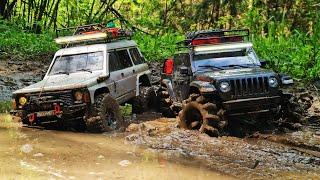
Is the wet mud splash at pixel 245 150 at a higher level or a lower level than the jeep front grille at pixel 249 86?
lower

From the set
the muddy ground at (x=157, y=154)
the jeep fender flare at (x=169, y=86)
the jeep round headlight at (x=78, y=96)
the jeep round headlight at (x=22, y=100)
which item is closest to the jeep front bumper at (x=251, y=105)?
the muddy ground at (x=157, y=154)

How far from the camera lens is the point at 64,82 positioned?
9.89 meters

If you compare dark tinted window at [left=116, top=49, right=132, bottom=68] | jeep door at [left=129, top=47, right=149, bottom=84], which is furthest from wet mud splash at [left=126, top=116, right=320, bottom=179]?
jeep door at [left=129, top=47, right=149, bottom=84]

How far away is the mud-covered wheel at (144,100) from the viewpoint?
1197cm

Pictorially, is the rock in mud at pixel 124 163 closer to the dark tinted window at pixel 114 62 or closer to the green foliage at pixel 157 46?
the dark tinted window at pixel 114 62

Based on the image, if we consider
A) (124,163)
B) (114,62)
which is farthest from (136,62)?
(124,163)

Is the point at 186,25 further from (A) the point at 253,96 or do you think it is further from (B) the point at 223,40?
(A) the point at 253,96

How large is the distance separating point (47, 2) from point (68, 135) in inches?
561

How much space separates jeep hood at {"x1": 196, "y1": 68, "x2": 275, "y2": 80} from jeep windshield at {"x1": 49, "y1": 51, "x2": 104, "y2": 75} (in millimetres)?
2370

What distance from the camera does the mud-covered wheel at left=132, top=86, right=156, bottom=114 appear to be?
39.3 feet

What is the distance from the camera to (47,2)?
882 inches

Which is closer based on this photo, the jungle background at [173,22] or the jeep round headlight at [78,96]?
the jeep round headlight at [78,96]

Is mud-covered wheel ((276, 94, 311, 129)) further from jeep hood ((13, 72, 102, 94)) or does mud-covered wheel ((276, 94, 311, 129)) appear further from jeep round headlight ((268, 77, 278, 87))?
jeep hood ((13, 72, 102, 94))

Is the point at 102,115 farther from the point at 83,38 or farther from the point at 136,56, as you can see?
the point at 136,56
